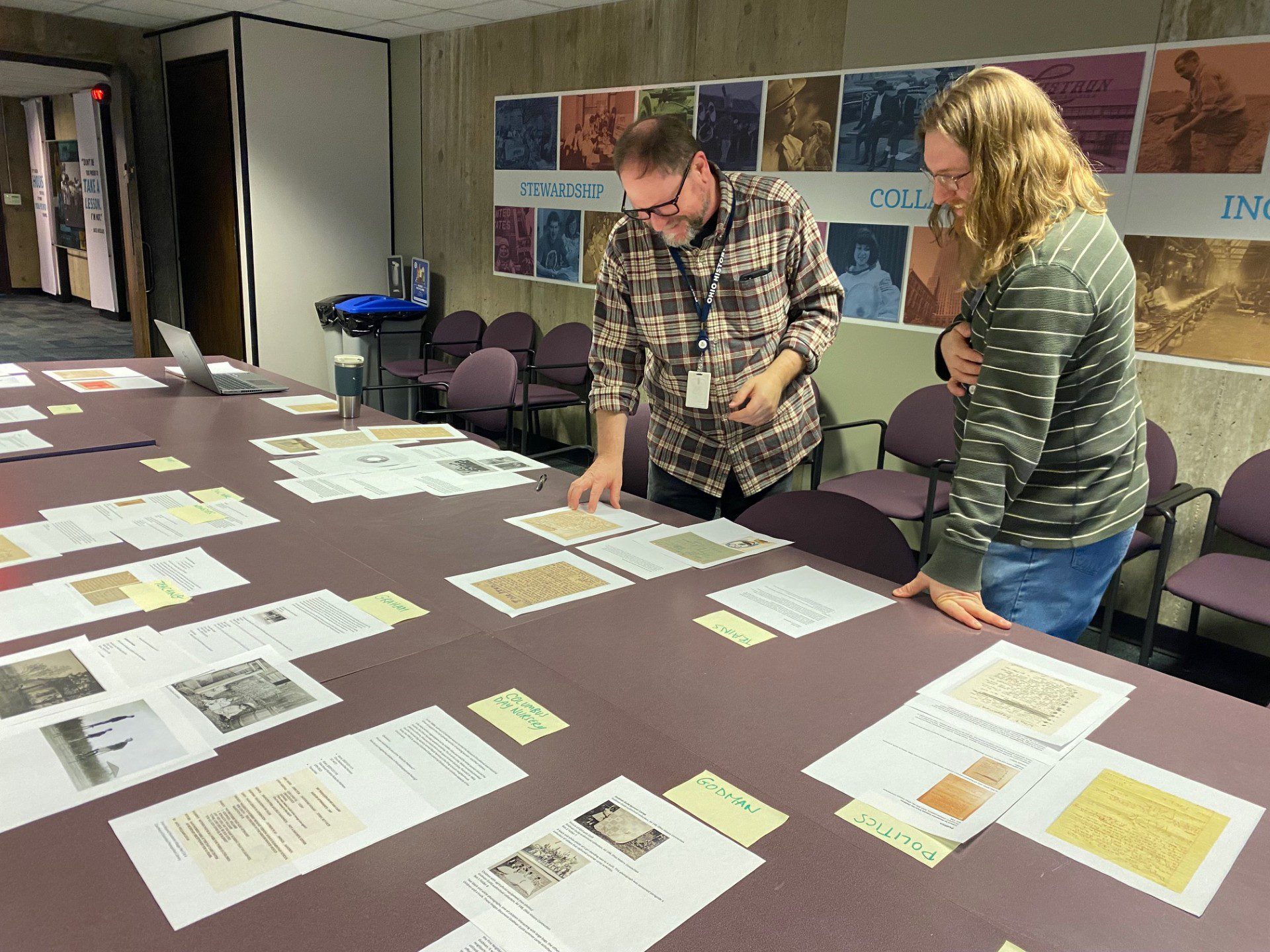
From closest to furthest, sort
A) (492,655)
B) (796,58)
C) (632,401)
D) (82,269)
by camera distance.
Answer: (492,655) → (632,401) → (796,58) → (82,269)

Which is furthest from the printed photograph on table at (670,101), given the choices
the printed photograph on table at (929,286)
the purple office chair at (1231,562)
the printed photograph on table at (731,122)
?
the purple office chair at (1231,562)

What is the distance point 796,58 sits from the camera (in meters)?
3.94

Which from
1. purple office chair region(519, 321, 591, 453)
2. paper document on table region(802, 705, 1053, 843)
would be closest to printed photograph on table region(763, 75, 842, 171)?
purple office chair region(519, 321, 591, 453)

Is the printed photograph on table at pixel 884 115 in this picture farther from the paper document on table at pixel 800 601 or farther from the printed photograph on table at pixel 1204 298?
the paper document on table at pixel 800 601

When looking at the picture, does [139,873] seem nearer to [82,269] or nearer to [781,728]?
[781,728]

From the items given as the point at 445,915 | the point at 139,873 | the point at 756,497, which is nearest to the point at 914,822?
the point at 445,915

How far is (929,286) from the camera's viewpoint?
3.65 metres

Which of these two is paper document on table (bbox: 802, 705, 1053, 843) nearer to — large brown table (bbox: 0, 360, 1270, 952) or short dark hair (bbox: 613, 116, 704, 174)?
large brown table (bbox: 0, 360, 1270, 952)

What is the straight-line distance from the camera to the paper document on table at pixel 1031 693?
1200mm

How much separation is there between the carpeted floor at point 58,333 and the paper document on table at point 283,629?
654cm

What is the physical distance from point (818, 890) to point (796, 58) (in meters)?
3.82

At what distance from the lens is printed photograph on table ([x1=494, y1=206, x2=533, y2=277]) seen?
17.6 feet

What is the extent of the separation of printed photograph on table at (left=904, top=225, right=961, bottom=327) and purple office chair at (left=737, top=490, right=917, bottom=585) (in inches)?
76.0

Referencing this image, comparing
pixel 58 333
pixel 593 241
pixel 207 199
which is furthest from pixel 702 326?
pixel 58 333
